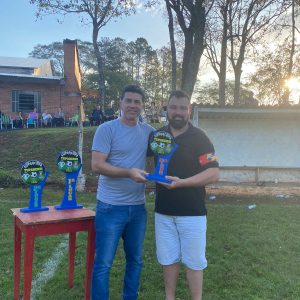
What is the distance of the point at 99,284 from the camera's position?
335 centimetres

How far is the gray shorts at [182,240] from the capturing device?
10.9ft

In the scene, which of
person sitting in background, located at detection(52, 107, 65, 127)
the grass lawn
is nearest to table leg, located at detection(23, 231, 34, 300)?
the grass lawn

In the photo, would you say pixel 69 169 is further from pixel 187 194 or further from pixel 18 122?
pixel 18 122

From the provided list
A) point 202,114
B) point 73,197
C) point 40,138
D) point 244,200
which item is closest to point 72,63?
point 40,138

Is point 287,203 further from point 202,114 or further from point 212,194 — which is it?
point 202,114

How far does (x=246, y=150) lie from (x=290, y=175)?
5.04ft

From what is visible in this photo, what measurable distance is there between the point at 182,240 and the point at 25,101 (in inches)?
895

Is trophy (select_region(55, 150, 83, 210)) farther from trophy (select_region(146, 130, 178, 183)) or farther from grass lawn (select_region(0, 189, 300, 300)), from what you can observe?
grass lawn (select_region(0, 189, 300, 300))

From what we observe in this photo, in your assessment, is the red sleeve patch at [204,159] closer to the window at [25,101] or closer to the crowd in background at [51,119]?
the crowd in background at [51,119]

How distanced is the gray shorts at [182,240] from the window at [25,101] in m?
22.3

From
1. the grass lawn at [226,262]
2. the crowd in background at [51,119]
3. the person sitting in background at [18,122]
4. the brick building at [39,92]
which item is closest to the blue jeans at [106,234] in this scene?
the grass lawn at [226,262]

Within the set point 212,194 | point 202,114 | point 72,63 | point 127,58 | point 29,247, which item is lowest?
point 212,194

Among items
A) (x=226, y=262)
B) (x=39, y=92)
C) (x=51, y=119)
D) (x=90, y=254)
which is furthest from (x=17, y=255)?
(x=39, y=92)

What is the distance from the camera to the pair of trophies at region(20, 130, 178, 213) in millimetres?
3209
